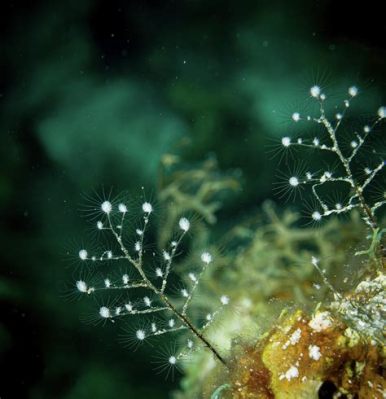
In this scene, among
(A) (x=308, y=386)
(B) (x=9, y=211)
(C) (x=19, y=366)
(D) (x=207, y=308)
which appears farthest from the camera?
(C) (x=19, y=366)

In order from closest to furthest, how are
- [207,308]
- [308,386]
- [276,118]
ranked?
[308,386], [207,308], [276,118]

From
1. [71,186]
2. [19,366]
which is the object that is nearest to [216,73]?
[71,186]

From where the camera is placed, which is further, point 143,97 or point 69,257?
point 69,257

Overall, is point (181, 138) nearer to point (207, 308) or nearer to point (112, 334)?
point (207, 308)

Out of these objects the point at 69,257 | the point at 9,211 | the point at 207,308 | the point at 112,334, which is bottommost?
the point at 207,308

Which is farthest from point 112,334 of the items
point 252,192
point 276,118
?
point 276,118

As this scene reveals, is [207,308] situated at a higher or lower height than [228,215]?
lower
